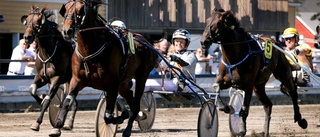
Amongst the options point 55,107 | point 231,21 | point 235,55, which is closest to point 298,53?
point 235,55

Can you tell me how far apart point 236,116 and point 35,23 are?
344cm

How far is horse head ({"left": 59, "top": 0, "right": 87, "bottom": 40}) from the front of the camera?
10.6 meters

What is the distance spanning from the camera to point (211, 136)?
12562 millimetres

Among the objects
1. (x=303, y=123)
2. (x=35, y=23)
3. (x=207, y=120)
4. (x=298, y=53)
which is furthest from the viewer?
(x=298, y=53)

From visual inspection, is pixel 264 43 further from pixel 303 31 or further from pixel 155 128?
pixel 303 31

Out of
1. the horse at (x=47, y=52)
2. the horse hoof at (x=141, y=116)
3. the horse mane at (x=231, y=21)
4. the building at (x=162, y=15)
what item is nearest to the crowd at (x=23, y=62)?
the horse at (x=47, y=52)

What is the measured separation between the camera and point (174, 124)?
15.7m

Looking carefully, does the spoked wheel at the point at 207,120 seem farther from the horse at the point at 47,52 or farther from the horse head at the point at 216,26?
the horse at the point at 47,52

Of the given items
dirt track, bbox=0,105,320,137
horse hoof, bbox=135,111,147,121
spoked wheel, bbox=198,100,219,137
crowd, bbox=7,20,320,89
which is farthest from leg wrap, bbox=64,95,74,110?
dirt track, bbox=0,105,320,137

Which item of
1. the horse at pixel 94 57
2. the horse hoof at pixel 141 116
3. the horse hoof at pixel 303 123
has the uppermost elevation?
the horse at pixel 94 57

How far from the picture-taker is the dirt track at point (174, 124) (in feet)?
45.6

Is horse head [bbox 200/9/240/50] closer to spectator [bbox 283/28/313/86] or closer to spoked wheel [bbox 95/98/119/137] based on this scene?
spoked wheel [bbox 95/98/119/137]

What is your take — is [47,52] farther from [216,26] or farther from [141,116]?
[216,26]

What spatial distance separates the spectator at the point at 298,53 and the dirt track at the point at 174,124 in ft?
2.84
